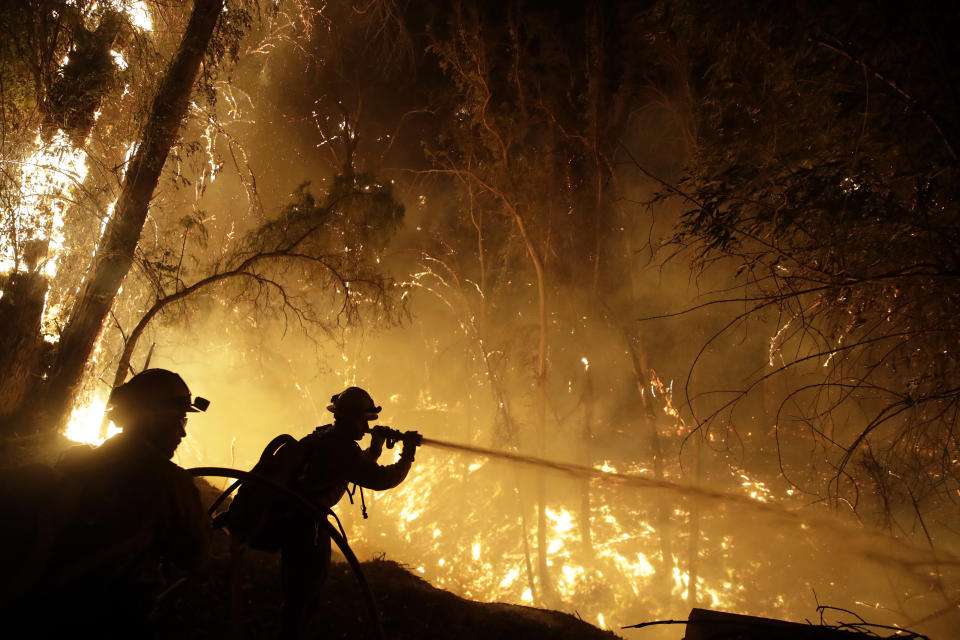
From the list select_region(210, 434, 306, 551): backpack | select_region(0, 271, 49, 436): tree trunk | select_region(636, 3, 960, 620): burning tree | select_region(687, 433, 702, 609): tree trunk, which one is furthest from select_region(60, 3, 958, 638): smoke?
select_region(210, 434, 306, 551): backpack

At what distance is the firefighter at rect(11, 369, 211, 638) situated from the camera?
1.81 metres

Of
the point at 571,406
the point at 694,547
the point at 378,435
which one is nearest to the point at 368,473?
the point at 378,435

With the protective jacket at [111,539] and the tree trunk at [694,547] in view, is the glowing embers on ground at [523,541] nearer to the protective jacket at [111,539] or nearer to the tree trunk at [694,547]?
the tree trunk at [694,547]

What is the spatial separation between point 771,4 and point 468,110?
10.9 metres

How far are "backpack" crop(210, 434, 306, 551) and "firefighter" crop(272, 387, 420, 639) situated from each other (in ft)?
0.12

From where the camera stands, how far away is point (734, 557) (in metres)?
13.7

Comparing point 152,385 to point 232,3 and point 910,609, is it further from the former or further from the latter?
point 910,609

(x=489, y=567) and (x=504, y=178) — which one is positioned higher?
(x=504, y=178)

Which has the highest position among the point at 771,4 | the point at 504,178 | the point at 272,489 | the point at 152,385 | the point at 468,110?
the point at 468,110

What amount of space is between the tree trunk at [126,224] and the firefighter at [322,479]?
207 inches

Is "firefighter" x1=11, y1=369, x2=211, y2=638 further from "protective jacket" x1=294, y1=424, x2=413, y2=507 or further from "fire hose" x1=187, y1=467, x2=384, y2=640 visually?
"protective jacket" x1=294, y1=424, x2=413, y2=507

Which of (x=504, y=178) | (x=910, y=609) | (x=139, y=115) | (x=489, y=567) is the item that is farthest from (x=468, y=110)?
(x=910, y=609)

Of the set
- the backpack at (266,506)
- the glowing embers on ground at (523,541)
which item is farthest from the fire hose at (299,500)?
the glowing embers on ground at (523,541)

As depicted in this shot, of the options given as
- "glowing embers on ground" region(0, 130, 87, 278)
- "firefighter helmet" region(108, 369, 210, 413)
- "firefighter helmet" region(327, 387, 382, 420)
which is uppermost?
"glowing embers on ground" region(0, 130, 87, 278)
